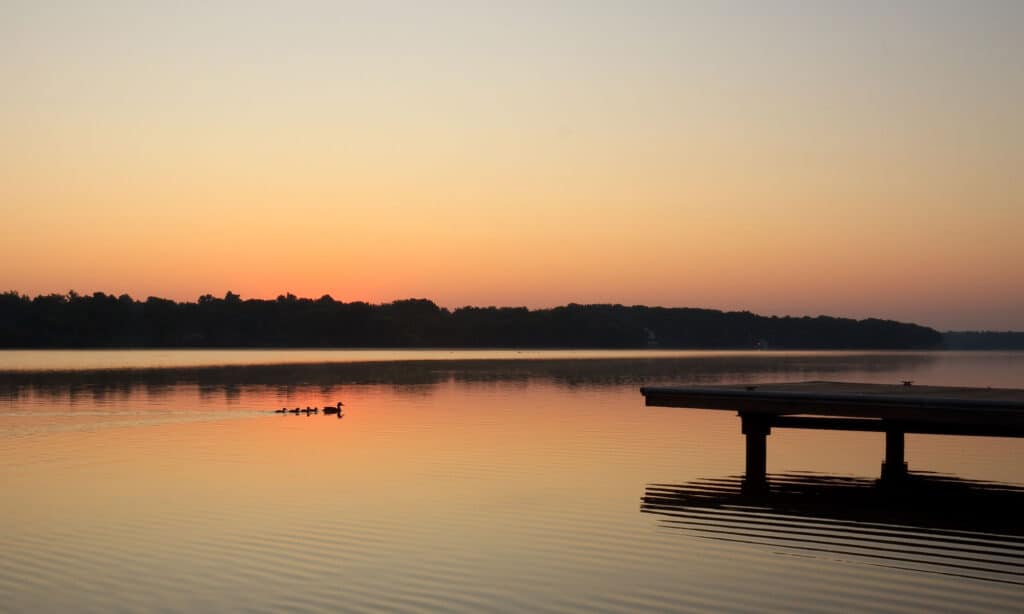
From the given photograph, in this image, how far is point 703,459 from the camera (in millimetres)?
29688

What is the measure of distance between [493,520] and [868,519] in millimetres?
6787

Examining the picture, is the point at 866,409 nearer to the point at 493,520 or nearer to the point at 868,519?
the point at 868,519

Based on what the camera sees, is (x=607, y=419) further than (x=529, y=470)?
Yes

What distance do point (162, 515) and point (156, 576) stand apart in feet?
17.4

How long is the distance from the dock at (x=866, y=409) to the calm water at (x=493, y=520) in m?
1.02

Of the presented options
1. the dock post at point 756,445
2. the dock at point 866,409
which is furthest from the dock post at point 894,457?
the dock post at point 756,445

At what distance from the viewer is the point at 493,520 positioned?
65.3 ft

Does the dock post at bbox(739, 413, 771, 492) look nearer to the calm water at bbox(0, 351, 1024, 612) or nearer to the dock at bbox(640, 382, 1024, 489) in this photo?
the dock at bbox(640, 382, 1024, 489)

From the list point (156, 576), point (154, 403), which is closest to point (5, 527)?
point (156, 576)

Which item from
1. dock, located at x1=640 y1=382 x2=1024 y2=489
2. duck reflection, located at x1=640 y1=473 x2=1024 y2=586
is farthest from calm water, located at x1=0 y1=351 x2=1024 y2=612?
dock, located at x1=640 y1=382 x2=1024 y2=489

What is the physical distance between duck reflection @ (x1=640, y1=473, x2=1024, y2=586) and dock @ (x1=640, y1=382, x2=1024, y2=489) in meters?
0.85

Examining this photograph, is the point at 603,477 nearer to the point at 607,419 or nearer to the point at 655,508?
the point at 655,508

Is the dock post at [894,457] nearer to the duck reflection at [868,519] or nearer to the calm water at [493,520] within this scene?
the duck reflection at [868,519]

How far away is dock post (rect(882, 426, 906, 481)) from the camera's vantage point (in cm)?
2647
